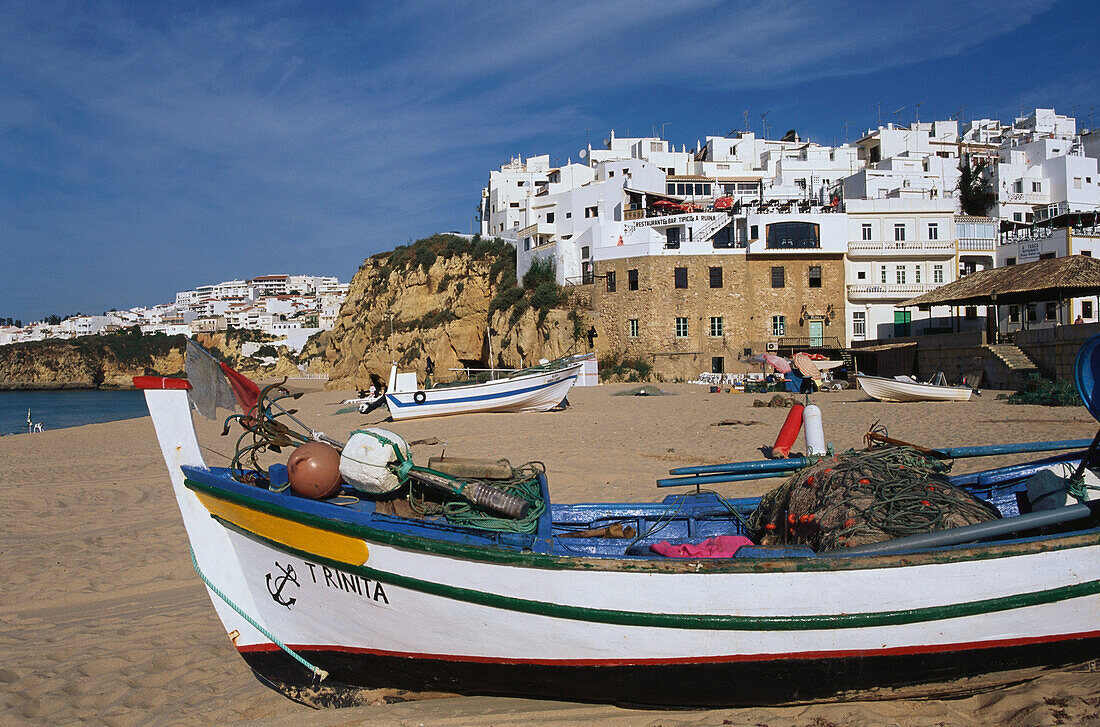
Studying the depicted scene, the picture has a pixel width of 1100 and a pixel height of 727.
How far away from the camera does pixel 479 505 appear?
408 cm

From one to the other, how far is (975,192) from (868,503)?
5159 cm

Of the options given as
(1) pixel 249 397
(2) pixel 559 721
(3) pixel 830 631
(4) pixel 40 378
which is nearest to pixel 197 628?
(1) pixel 249 397

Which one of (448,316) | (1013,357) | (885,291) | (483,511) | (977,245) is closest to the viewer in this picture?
(483,511)

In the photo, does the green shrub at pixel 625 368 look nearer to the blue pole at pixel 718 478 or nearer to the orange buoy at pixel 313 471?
the blue pole at pixel 718 478

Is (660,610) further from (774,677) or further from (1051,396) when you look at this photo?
(1051,396)

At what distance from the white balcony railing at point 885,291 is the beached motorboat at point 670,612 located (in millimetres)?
35963

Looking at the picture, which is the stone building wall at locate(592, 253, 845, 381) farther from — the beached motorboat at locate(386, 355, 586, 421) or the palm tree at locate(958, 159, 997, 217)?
the beached motorboat at locate(386, 355, 586, 421)

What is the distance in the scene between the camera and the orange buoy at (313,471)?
4.17 meters

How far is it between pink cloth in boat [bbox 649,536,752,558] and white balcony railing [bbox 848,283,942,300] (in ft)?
119

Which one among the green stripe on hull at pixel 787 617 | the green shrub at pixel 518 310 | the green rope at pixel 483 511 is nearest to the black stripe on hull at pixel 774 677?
the green stripe on hull at pixel 787 617

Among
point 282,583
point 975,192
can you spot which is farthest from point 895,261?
point 282,583

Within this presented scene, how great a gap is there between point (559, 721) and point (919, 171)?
52.5 meters

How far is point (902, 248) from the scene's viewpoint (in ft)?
122

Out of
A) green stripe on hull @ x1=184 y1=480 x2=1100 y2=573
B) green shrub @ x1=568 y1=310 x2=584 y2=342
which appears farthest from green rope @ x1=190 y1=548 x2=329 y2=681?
green shrub @ x1=568 y1=310 x2=584 y2=342
